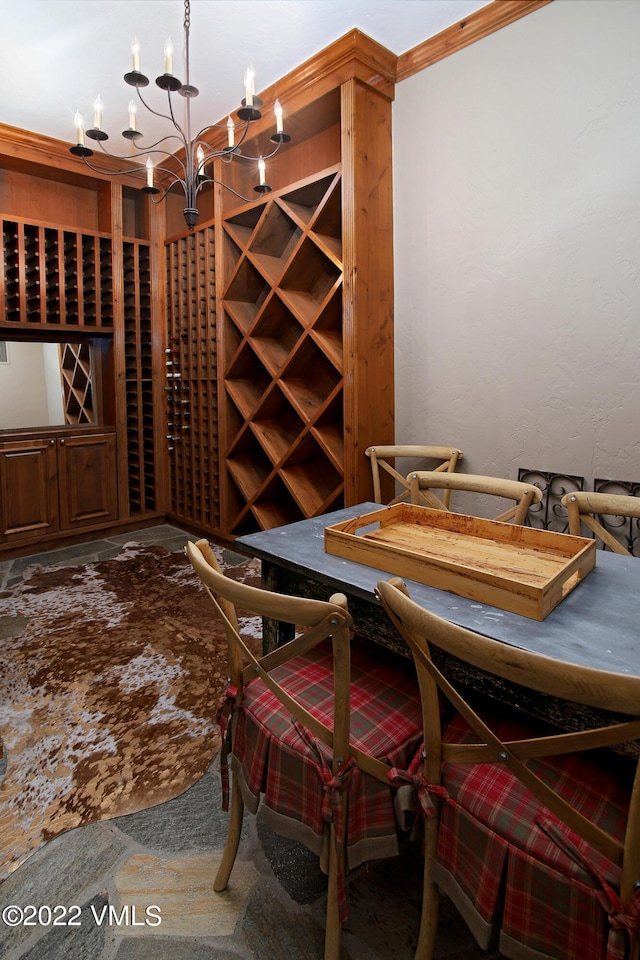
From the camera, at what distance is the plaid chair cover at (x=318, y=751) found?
1021 millimetres

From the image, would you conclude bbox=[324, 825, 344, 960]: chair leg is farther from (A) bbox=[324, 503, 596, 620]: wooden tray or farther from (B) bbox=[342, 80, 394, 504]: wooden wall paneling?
(B) bbox=[342, 80, 394, 504]: wooden wall paneling

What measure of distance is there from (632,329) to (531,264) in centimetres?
50

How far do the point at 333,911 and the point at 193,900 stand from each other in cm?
39

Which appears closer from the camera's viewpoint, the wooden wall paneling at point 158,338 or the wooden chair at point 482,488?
the wooden chair at point 482,488

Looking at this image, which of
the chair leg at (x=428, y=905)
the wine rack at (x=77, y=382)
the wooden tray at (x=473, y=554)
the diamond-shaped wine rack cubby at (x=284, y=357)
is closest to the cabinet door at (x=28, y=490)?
the wine rack at (x=77, y=382)

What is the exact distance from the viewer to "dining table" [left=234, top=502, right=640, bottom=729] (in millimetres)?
917

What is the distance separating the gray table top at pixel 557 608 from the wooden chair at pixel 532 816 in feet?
0.30

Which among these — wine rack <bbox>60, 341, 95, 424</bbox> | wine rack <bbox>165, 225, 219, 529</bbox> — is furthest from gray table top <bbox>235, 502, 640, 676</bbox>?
wine rack <bbox>60, 341, 95, 424</bbox>

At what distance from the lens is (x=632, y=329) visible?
6.58 feet

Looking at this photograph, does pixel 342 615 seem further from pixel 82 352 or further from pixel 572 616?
pixel 82 352

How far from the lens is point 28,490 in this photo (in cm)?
362

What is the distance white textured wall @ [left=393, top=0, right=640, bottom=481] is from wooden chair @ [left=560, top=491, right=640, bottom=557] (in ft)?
1.89

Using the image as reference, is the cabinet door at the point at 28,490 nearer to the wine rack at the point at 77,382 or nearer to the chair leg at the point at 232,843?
the wine rack at the point at 77,382

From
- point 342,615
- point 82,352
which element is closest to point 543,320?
point 342,615
